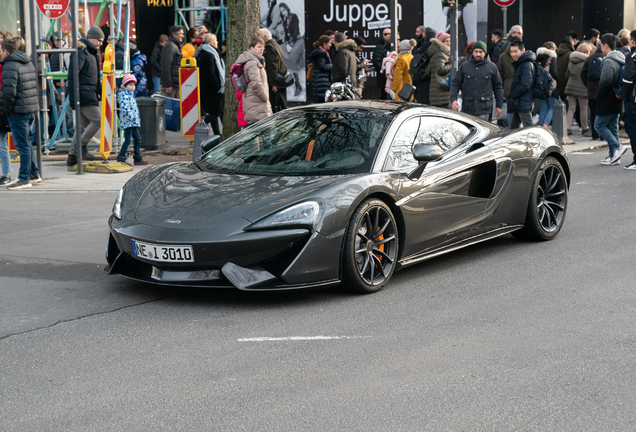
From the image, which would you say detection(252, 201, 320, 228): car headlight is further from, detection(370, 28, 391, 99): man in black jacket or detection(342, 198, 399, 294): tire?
detection(370, 28, 391, 99): man in black jacket

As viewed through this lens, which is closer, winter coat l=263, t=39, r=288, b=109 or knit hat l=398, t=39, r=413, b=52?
winter coat l=263, t=39, r=288, b=109

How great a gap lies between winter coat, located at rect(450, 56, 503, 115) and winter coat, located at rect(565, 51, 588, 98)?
168 inches

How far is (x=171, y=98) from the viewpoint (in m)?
17.5

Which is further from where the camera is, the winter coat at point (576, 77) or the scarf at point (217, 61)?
the winter coat at point (576, 77)

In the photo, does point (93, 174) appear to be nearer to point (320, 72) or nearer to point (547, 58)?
point (320, 72)

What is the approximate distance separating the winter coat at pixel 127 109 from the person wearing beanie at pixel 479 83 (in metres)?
4.97

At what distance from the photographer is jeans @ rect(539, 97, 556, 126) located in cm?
1680

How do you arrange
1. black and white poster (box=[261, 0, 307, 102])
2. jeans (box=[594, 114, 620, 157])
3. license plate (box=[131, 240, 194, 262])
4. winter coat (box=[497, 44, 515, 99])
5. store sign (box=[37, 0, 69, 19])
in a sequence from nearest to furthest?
license plate (box=[131, 240, 194, 262])
store sign (box=[37, 0, 69, 19])
jeans (box=[594, 114, 620, 157])
winter coat (box=[497, 44, 515, 99])
black and white poster (box=[261, 0, 307, 102])

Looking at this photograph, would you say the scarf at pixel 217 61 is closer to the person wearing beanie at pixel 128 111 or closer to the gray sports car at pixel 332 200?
the person wearing beanie at pixel 128 111

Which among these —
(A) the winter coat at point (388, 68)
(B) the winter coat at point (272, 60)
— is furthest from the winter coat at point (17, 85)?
(A) the winter coat at point (388, 68)

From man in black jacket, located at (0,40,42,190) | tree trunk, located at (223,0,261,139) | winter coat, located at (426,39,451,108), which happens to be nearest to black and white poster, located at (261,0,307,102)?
winter coat, located at (426,39,451,108)

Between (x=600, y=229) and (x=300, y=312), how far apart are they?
3986 millimetres

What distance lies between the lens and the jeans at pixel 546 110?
1680 centimetres

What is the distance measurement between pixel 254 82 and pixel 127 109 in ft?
6.75
